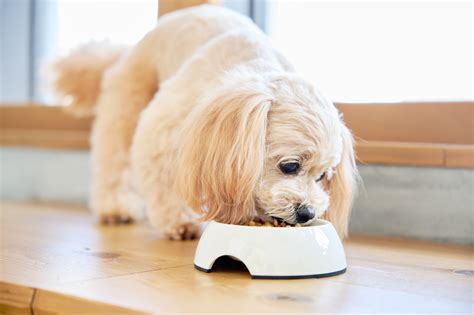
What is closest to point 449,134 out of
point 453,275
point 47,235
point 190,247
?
point 453,275

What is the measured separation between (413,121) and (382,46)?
0.29 meters

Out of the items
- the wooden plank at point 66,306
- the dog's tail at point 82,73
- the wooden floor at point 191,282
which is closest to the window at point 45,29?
the dog's tail at point 82,73

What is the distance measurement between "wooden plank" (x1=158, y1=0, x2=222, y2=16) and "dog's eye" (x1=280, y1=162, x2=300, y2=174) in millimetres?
1117

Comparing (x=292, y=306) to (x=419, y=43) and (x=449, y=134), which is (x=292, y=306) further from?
(x=419, y=43)

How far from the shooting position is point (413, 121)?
2.25 m

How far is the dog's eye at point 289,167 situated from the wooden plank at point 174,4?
1117mm

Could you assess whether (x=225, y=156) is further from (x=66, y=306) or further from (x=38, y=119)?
(x=38, y=119)

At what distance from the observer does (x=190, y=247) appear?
1913mm

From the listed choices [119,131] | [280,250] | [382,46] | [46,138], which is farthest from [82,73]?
[280,250]

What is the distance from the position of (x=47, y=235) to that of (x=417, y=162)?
112cm

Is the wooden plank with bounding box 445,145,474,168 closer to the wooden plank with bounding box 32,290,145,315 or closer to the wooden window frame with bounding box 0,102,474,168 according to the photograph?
the wooden window frame with bounding box 0,102,474,168

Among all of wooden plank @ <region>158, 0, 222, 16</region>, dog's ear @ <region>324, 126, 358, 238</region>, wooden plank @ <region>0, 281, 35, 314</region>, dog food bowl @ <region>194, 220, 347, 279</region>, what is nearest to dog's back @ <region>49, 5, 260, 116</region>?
wooden plank @ <region>158, 0, 222, 16</region>

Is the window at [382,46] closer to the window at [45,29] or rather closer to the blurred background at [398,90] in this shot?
the blurred background at [398,90]

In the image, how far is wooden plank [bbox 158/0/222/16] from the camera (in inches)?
103
